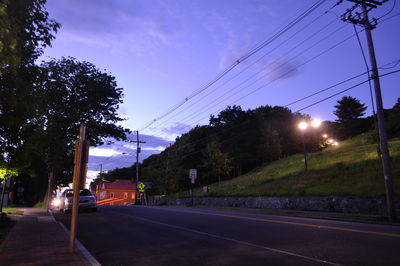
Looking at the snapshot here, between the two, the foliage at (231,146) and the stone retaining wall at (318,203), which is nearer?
the stone retaining wall at (318,203)

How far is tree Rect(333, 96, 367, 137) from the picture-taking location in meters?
78.8

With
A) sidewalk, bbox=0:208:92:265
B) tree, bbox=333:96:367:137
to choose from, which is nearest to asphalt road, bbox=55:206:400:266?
sidewalk, bbox=0:208:92:265

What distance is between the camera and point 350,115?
7994 centimetres

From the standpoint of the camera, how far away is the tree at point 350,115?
259ft

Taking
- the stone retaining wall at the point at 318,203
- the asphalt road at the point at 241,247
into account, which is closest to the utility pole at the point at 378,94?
→ the stone retaining wall at the point at 318,203

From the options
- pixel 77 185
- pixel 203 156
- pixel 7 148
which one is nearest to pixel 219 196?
pixel 7 148

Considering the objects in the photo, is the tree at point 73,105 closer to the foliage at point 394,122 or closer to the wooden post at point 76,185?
the wooden post at point 76,185

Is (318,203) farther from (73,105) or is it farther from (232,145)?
(232,145)

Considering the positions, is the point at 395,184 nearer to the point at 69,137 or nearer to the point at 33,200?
the point at 69,137

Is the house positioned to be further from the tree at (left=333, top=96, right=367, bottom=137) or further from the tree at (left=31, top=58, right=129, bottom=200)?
the tree at (left=31, top=58, right=129, bottom=200)

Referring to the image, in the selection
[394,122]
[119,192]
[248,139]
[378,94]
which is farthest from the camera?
[119,192]

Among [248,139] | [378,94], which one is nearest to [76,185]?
[378,94]

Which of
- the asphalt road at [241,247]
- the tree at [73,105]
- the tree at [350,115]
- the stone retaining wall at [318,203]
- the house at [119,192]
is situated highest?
the tree at [350,115]

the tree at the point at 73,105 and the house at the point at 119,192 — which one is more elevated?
the tree at the point at 73,105
